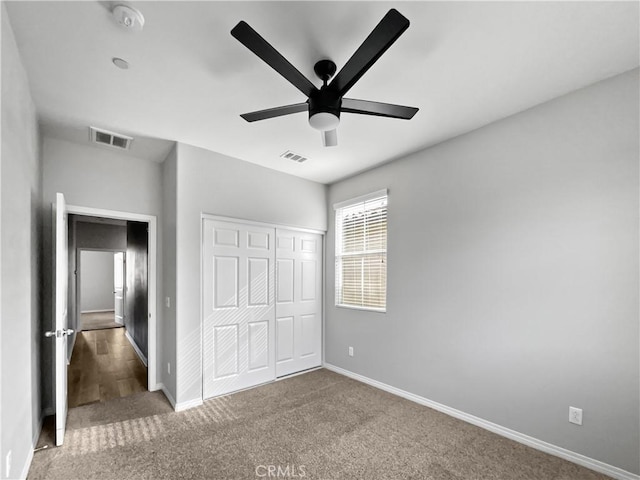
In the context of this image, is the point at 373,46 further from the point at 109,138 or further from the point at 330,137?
the point at 109,138

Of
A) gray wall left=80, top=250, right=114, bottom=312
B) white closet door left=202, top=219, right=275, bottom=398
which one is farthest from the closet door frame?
gray wall left=80, top=250, right=114, bottom=312

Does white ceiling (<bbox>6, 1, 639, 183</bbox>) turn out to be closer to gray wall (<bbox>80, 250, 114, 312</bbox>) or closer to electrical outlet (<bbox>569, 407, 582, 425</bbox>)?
electrical outlet (<bbox>569, 407, 582, 425</bbox>)

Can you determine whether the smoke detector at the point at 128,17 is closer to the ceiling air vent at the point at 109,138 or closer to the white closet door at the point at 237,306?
the ceiling air vent at the point at 109,138

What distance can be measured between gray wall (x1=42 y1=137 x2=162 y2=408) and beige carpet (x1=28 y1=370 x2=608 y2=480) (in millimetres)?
926

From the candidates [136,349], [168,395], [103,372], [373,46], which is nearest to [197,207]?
[168,395]

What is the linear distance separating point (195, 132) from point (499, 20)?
2575 mm

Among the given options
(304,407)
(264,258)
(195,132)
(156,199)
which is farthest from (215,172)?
(304,407)

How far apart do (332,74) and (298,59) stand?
24cm

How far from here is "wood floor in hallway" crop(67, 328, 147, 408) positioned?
3592 millimetres

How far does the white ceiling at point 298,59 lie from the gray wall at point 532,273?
1.10ft

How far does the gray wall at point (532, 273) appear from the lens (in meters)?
2.18

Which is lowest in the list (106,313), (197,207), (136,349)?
(106,313)

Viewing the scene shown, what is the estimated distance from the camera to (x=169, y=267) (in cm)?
349

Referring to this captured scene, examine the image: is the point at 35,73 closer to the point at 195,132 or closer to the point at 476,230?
the point at 195,132
